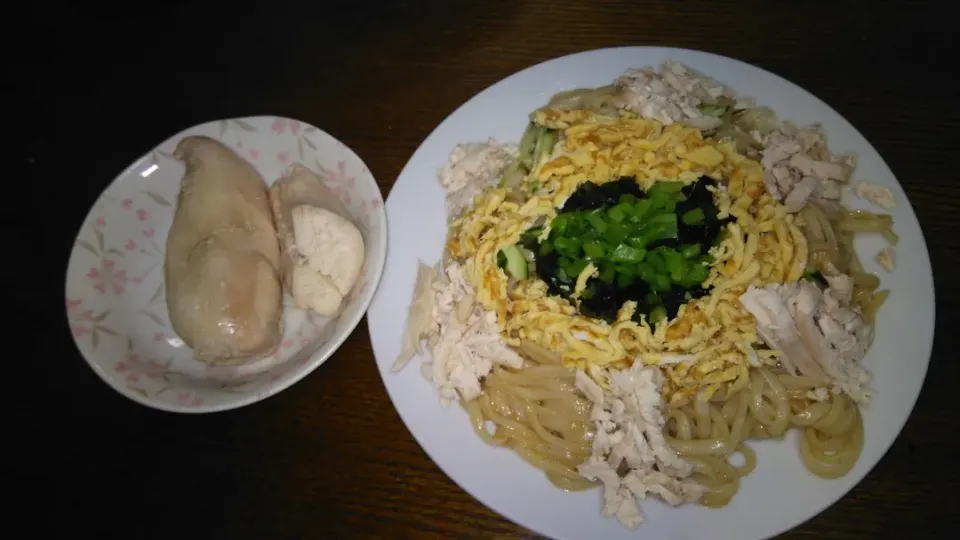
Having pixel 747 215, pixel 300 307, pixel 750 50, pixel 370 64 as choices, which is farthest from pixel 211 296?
pixel 750 50

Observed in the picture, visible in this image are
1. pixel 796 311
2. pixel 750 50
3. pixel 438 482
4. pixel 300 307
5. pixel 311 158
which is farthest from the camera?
pixel 750 50

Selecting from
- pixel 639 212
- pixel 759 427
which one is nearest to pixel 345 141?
pixel 639 212

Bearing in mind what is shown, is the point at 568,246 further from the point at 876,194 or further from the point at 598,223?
the point at 876,194

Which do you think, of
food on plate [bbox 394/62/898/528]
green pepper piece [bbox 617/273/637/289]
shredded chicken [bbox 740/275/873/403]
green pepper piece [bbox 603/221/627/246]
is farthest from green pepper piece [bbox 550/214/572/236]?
shredded chicken [bbox 740/275/873/403]

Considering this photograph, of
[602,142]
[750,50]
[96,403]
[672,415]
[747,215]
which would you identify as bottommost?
[96,403]

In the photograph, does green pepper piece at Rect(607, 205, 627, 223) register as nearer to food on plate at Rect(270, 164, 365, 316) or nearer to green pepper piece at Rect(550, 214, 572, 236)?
green pepper piece at Rect(550, 214, 572, 236)

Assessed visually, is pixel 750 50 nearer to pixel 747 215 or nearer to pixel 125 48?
pixel 747 215
